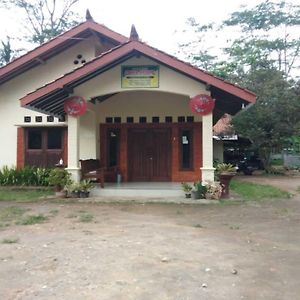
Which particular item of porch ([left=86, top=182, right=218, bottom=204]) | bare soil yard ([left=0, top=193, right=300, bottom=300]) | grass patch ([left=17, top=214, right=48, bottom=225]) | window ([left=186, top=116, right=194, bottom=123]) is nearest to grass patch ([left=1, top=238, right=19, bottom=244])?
bare soil yard ([left=0, top=193, right=300, bottom=300])

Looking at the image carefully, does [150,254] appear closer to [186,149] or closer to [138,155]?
[186,149]

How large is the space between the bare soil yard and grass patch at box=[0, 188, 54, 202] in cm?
243

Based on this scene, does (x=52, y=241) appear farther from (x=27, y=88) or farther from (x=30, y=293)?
(x=27, y=88)

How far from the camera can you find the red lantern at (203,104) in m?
12.2

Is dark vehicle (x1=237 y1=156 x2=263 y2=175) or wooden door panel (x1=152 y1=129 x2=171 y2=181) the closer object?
wooden door panel (x1=152 y1=129 x2=171 y2=181)

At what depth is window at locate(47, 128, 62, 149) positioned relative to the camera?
52.5ft

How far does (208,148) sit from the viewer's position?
12266mm

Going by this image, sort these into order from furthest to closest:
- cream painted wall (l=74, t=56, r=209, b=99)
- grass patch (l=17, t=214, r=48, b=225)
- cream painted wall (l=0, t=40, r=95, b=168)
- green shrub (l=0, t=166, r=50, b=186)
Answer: cream painted wall (l=0, t=40, r=95, b=168) < green shrub (l=0, t=166, r=50, b=186) < cream painted wall (l=74, t=56, r=209, b=99) < grass patch (l=17, t=214, r=48, b=225)

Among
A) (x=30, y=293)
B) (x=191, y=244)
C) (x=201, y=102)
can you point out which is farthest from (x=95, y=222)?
(x=201, y=102)

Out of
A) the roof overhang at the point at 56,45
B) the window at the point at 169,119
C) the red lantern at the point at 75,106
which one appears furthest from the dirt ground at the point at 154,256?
the roof overhang at the point at 56,45

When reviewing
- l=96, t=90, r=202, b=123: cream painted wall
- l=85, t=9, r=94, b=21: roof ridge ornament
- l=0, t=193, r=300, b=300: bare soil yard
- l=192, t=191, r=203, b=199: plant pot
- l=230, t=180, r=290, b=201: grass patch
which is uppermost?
l=85, t=9, r=94, b=21: roof ridge ornament

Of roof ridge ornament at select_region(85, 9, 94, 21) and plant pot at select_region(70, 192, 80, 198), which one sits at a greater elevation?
roof ridge ornament at select_region(85, 9, 94, 21)

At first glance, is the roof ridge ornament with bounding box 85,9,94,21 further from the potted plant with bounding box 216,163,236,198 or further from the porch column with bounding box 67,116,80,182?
the potted plant with bounding box 216,163,236,198

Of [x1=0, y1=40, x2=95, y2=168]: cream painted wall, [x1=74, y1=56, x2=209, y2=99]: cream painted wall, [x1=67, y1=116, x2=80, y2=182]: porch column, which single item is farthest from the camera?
[x1=0, y1=40, x2=95, y2=168]: cream painted wall
